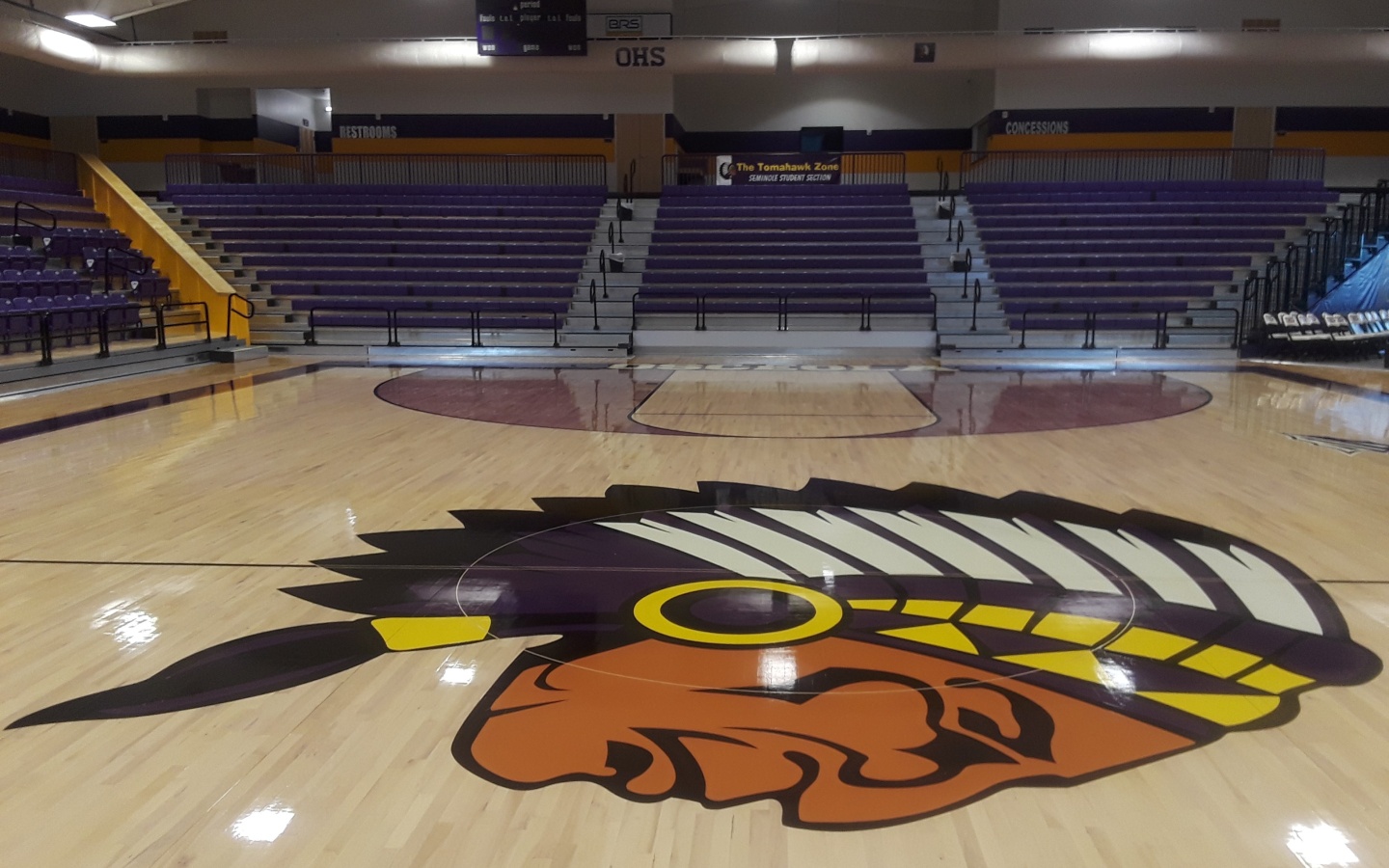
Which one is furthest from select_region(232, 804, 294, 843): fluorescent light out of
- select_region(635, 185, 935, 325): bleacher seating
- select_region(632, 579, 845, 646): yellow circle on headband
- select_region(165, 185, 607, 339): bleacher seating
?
select_region(635, 185, 935, 325): bleacher seating

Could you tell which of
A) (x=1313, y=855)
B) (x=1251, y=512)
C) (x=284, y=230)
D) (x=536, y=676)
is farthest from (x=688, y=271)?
(x=1313, y=855)

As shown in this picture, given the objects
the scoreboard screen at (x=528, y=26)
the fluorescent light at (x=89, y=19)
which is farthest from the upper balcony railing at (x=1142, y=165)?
the fluorescent light at (x=89, y=19)

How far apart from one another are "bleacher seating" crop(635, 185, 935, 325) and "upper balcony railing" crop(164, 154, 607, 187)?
8.41 ft

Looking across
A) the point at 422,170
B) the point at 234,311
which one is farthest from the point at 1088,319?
the point at 422,170

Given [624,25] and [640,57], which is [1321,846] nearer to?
[640,57]

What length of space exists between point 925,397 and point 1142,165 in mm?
13383

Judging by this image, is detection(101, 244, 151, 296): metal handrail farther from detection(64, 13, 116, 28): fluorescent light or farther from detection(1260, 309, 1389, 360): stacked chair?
detection(1260, 309, 1389, 360): stacked chair

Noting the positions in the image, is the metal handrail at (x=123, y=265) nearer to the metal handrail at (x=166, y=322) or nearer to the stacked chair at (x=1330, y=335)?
the metal handrail at (x=166, y=322)

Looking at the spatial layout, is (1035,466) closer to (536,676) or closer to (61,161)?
(536,676)

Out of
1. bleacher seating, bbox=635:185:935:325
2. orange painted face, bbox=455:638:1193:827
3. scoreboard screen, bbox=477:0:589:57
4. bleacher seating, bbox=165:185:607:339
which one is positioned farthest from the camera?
scoreboard screen, bbox=477:0:589:57

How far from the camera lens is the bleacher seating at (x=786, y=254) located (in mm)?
15672

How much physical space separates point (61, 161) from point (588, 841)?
20.2 meters

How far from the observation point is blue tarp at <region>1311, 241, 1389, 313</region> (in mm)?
13836

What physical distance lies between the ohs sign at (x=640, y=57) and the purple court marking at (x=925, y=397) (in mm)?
8590
